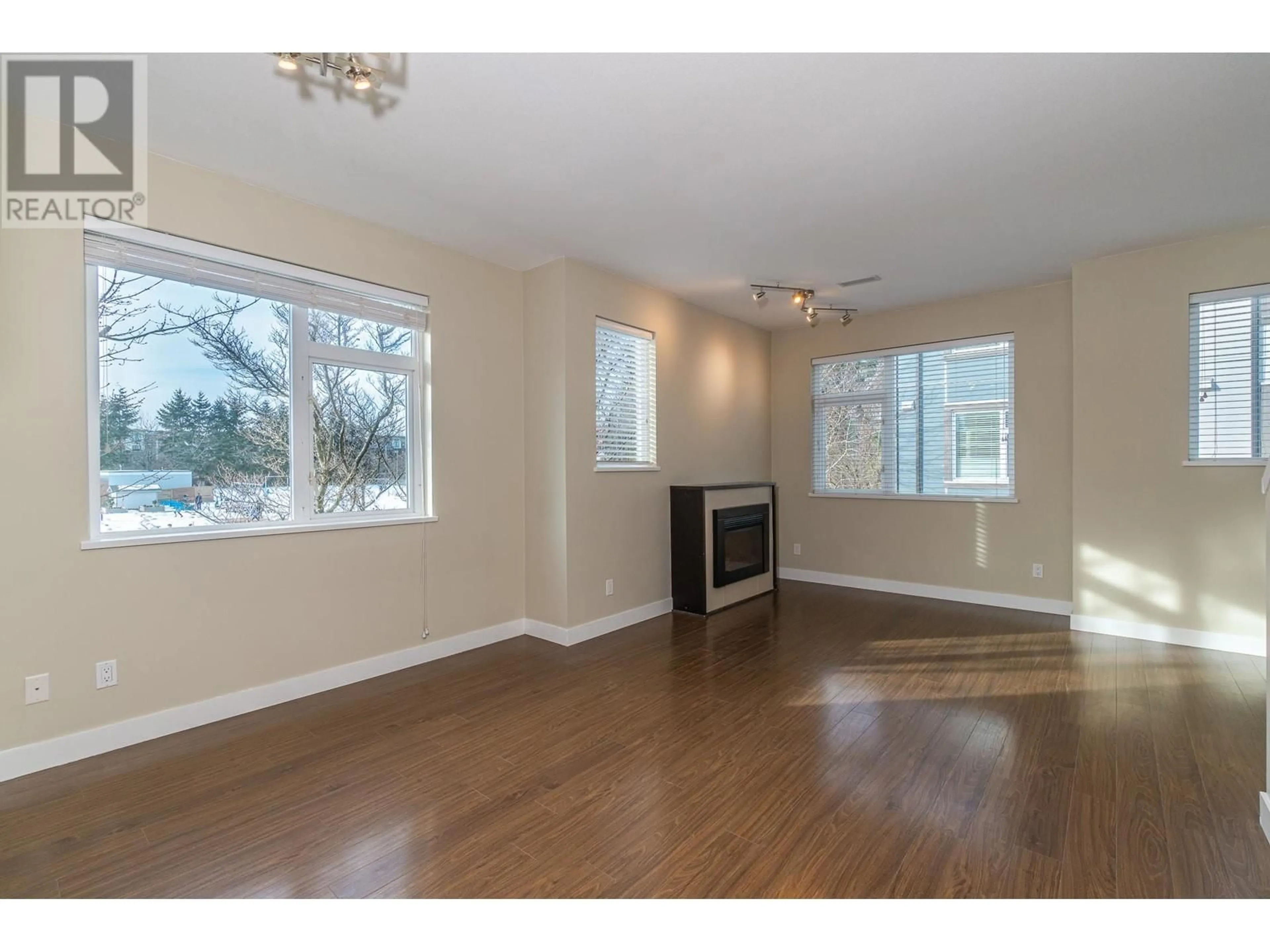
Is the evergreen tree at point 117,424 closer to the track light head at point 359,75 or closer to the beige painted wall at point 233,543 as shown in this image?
the beige painted wall at point 233,543

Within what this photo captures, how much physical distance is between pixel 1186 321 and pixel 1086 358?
558 mm

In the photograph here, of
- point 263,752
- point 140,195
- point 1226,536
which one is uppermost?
point 140,195

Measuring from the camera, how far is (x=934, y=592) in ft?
17.5

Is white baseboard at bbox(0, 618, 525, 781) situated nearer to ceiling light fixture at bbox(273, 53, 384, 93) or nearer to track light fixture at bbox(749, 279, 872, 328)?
ceiling light fixture at bbox(273, 53, 384, 93)

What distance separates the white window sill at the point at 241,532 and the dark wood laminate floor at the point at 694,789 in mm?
901

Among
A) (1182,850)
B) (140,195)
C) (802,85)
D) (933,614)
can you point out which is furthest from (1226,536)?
(140,195)

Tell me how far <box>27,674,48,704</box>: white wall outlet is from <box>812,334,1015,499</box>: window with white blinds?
18.8 ft

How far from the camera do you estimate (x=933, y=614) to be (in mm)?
4715

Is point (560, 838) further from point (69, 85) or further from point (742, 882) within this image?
point (69, 85)

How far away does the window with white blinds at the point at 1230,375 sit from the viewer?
3.74 m

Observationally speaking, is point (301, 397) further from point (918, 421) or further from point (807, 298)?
point (918, 421)

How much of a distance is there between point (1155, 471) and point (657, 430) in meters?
3.53

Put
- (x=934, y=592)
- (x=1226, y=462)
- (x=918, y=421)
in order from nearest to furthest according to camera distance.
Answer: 1. (x=1226, y=462)
2. (x=934, y=592)
3. (x=918, y=421)

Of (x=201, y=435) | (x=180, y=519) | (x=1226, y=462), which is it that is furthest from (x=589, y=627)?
(x=1226, y=462)
